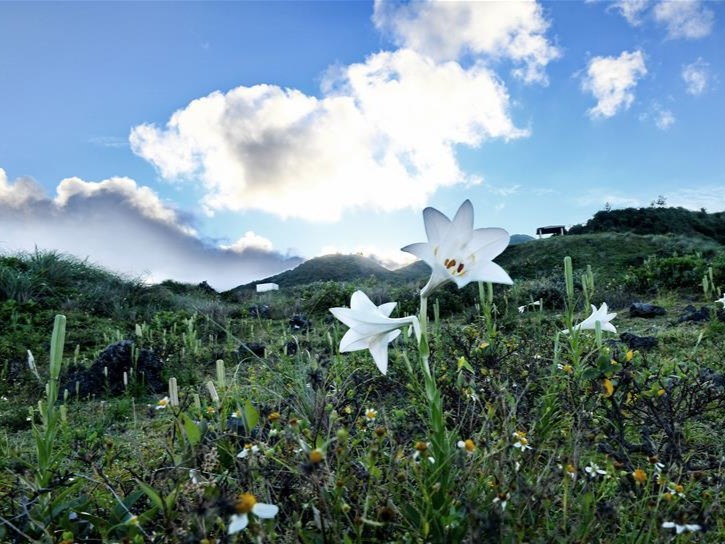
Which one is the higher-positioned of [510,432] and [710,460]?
[510,432]

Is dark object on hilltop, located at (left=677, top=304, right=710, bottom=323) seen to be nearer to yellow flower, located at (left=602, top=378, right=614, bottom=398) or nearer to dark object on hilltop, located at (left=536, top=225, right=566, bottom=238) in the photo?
yellow flower, located at (left=602, top=378, right=614, bottom=398)

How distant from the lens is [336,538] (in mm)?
1472

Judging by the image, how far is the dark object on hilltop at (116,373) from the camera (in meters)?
5.28

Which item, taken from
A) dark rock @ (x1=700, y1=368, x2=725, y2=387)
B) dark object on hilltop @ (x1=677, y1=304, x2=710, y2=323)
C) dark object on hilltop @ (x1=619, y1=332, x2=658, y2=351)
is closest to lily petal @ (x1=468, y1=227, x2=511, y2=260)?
dark rock @ (x1=700, y1=368, x2=725, y2=387)

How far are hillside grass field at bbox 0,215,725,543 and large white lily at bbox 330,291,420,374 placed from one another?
0.77ft

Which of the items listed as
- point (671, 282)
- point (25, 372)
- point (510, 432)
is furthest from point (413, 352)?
point (671, 282)

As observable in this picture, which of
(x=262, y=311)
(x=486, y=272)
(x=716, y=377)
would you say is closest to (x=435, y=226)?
(x=486, y=272)

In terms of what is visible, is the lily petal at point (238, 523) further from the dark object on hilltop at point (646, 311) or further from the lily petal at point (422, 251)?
the dark object on hilltop at point (646, 311)

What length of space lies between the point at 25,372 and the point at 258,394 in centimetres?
382

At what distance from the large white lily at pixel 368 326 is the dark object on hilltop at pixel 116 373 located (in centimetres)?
408

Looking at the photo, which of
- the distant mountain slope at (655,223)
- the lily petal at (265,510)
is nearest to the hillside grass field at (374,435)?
the lily petal at (265,510)

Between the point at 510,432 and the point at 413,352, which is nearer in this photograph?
the point at 510,432

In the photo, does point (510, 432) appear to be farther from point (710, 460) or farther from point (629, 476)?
point (710, 460)

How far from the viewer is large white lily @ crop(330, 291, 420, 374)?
1774 mm
